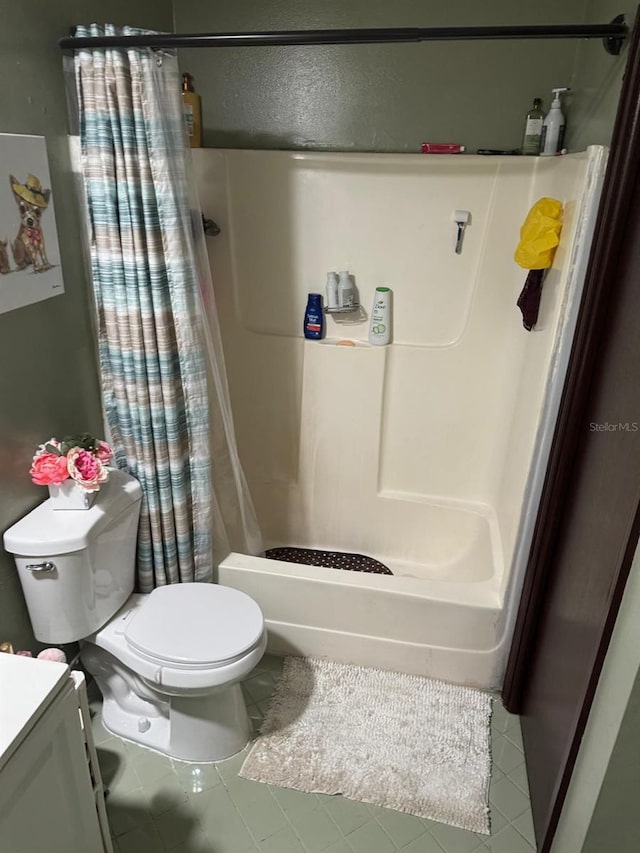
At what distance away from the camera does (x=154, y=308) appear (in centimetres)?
174

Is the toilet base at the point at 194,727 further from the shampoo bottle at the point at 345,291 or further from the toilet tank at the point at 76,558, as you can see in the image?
the shampoo bottle at the point at 345,291

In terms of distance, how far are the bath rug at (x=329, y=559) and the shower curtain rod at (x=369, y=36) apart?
1.84 meters

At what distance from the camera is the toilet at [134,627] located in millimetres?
1630

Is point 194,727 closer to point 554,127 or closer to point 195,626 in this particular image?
point 195,626

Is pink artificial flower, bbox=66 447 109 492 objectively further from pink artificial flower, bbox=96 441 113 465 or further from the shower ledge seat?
the shower ledge seat

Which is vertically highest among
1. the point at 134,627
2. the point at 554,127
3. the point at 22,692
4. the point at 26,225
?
the point at 554,127

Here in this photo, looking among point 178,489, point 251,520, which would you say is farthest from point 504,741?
point 178,489

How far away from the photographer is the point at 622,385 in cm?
134

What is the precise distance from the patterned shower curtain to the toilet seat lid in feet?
0.60

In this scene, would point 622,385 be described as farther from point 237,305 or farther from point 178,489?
point 237,305

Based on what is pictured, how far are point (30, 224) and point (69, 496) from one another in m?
0.71

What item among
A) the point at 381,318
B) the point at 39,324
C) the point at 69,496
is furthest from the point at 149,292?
the point at 381,318

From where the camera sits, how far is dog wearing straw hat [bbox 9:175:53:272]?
4.91ft

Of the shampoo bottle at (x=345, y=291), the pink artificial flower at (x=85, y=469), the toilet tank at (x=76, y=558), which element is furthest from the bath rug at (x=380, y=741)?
the shampoo bottle at (x=345, y=291)
